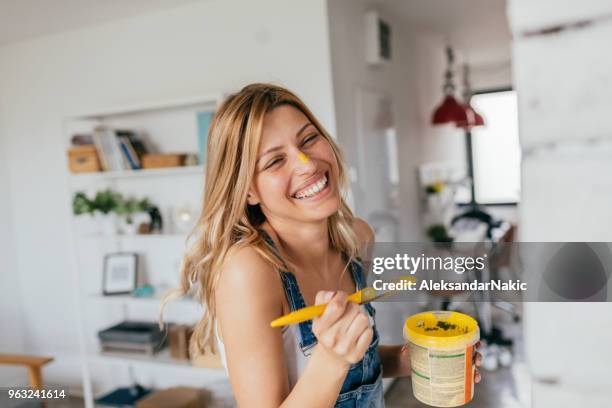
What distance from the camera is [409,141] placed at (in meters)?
3.72

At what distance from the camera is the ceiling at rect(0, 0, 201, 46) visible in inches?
96.0

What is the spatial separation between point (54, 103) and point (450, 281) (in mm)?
3146

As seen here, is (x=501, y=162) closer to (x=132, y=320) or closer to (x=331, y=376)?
(x=132, y=320)

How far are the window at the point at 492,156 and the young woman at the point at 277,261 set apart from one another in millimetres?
5237

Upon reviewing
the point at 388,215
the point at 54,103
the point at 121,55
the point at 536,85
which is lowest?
the point at 388,215

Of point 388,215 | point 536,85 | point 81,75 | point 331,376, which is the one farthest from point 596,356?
point 81,75

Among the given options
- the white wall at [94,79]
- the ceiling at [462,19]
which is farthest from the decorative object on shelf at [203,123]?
the ceiling at [462,19]

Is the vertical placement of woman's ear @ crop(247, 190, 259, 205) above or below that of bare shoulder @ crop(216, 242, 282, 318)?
above

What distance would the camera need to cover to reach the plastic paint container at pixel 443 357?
549 millimetres

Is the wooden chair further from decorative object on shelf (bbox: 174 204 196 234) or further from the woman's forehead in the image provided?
the woman's forehead

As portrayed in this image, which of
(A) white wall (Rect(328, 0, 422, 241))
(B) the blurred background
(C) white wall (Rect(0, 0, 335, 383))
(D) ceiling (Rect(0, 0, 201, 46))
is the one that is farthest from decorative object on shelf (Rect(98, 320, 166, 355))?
(D) ceiling (Rect(0, 0, 201, 46))

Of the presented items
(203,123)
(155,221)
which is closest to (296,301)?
(203,123)

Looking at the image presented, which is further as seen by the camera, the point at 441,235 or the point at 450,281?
the point at 441,235

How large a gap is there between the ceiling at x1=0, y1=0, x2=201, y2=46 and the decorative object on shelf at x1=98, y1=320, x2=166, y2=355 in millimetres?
1690
